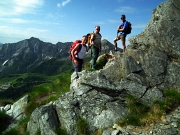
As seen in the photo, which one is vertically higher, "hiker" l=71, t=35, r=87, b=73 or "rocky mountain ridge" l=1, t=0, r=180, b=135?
"hiker" l=71, t=35, r=87, b=73

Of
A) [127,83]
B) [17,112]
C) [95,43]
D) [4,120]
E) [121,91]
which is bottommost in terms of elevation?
[4,120]

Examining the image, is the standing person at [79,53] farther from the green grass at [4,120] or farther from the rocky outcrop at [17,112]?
the green grass at [4,120]

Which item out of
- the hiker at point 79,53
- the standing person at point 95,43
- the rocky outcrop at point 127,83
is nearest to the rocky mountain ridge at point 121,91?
the rocky outcrop at point 127,83

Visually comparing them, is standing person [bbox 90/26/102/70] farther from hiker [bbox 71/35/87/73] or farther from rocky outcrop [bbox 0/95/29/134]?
rocky outcrop [bbox 0/95/29/134]

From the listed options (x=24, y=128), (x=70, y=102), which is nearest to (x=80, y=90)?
(x=70, y=102)

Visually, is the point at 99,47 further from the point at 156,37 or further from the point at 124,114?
the point at 124,114

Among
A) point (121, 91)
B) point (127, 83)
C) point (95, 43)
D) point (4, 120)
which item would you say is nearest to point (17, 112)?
point (4, 120)

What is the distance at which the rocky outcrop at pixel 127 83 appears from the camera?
12.3m

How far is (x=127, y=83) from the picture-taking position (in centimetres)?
1353

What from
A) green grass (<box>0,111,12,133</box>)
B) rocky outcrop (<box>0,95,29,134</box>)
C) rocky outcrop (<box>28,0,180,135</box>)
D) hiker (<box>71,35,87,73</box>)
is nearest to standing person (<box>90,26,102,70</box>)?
hiker (<box>71,35,87,73</box>)

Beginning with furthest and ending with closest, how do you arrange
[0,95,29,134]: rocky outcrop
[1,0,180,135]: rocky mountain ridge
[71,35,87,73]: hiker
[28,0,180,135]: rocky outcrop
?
[71,35,87,73]: hiker, [0,95,29,134]: rocky outcrop, [28,0,180,135]: rocky outcrop, [1,0,180,135]: rocky mountain ridge

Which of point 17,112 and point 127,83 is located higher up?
point 127,83

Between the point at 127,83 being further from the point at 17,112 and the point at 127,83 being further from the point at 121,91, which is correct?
the point at 17,112

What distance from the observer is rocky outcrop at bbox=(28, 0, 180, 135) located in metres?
12.3
